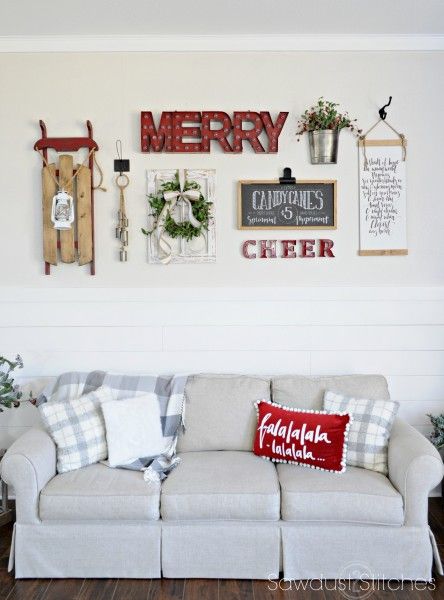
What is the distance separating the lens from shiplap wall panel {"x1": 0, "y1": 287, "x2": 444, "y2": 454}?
379 cm

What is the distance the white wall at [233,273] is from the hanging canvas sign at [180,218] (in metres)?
0.06

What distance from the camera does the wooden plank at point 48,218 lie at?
12.2 ft

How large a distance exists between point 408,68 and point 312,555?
2742mm

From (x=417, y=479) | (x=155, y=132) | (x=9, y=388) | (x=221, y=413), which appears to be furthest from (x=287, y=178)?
(x=9, y=388)

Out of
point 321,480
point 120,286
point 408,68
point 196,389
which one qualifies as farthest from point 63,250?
point 408,68

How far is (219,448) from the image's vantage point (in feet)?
10.9

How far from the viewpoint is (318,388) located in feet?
11.2

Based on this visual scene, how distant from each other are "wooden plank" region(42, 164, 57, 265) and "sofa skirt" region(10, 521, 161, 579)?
1548mm

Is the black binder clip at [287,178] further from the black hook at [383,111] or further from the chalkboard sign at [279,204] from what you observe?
the black hook at [383,111]

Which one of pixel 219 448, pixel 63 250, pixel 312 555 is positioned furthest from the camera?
pixel 63 250

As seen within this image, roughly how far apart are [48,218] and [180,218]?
766 millimetres

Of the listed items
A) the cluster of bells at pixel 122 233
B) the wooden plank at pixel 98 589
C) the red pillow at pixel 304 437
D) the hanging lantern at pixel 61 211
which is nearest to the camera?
the wooden plank at pixel 98 589

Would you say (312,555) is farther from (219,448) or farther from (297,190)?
(297,190)

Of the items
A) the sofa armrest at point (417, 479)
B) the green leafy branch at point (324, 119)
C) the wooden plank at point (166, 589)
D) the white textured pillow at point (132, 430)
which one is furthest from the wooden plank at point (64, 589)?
the green leafy branch at point (324, 119)
